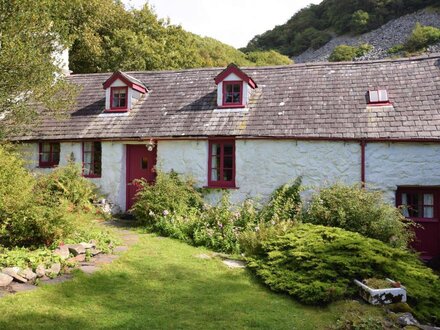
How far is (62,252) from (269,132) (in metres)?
8.35

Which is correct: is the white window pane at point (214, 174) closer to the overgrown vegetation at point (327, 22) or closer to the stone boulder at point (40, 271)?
the stone boulder at point (40, 271)

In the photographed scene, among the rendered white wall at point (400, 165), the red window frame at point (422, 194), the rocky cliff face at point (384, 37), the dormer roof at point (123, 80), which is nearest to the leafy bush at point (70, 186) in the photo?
the dormer roof at point (123, 80)

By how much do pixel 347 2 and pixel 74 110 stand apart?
73679 millimetres

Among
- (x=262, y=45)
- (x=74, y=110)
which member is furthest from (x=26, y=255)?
(x=262, y=45)

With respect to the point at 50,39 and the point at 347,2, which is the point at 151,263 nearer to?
the point at 50,39

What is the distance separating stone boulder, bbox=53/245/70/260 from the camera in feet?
26.8

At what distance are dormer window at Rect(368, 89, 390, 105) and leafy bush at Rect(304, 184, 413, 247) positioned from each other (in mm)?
4031

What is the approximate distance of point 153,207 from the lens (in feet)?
42.6

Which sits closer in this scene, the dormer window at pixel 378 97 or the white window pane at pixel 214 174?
the dormer window at pixel 378 97

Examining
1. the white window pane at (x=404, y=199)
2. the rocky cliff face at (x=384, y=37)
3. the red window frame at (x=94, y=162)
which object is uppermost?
A: the rocky cliff face at (x=384, y=37)

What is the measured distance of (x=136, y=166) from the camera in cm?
1581

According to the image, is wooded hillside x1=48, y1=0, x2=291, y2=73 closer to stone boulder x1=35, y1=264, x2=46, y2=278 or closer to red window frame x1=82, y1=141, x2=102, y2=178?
red window frame x1=82, y1=141, x2=102, y2=178

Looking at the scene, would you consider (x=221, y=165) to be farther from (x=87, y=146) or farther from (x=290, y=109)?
(x=87, y=146)

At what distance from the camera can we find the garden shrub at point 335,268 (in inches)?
281
